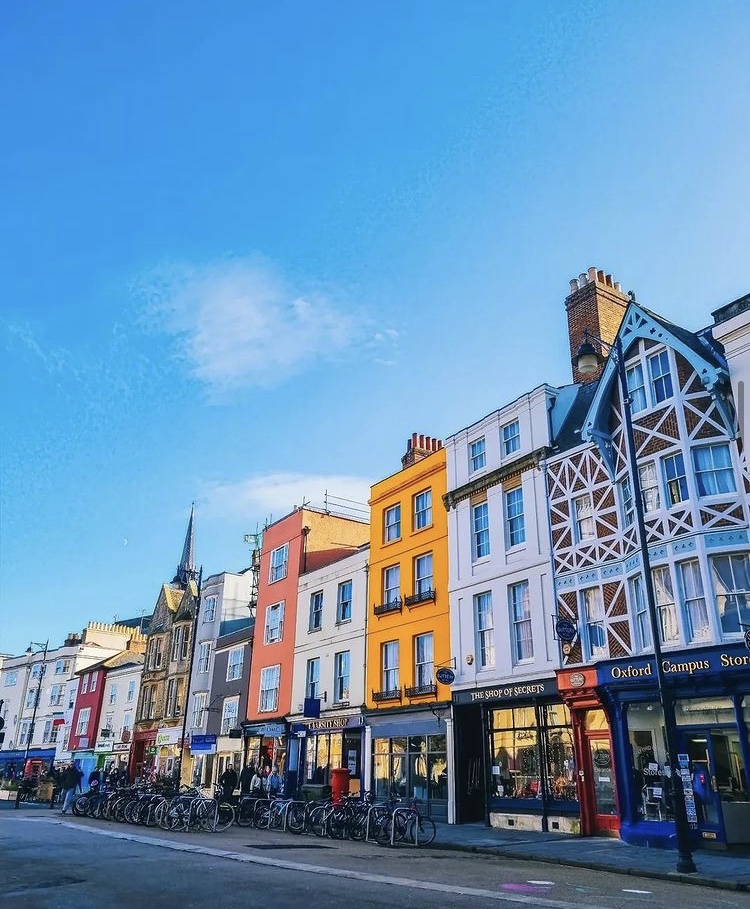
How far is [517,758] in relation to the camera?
22938mm

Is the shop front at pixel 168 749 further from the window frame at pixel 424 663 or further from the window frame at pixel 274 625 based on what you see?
the window frame at pixel 424 663

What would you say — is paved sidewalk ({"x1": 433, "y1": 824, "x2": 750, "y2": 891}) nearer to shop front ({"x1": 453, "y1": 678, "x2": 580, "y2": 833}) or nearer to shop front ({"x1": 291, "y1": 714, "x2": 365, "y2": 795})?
shop front ({"x1": 453, "y1": 678, "x2": 580, "y2": 833})

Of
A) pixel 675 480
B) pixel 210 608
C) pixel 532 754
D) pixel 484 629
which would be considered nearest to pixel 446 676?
pixel 484 629

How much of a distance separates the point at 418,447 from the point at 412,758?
12.7 m

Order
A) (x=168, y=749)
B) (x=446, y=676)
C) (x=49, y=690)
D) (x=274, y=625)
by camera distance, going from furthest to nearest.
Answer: (x=49, y=690) → (x=168, y=749) → (x=274, y=625) → (x=446, y=676)

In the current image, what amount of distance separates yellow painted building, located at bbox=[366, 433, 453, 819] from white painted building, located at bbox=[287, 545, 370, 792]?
88cm

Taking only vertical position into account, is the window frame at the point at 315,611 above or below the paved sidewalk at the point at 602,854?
above

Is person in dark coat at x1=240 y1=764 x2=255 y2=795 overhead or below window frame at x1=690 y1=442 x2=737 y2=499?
below

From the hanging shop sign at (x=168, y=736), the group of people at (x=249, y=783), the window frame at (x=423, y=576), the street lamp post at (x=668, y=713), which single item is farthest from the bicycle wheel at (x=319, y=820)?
the hanging shop sign at (x=168, y=736)

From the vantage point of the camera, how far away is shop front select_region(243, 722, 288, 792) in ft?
111

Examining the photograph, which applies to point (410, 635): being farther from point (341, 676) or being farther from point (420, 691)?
point (341, 676)

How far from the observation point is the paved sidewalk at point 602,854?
1334cm

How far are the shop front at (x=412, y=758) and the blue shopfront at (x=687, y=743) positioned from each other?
24.4 feet

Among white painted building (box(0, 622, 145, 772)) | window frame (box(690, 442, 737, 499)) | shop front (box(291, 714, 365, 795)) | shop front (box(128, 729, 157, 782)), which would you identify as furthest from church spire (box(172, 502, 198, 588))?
window frame (box(690, 442, 737, 499))
